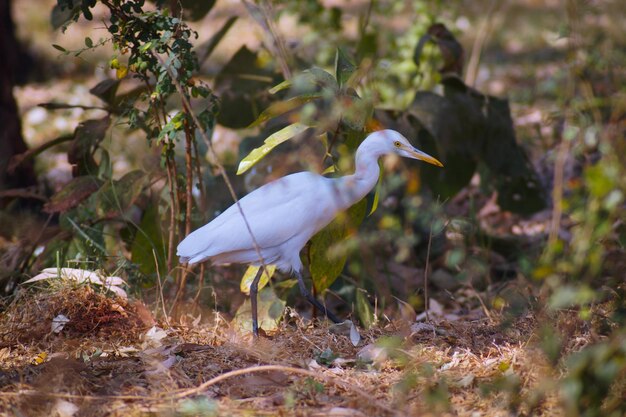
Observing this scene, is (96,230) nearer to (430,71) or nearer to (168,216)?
(168,216)

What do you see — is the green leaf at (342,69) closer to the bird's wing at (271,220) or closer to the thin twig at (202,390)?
the bird's wing at (271,220)

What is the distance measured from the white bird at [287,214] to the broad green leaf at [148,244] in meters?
0.64

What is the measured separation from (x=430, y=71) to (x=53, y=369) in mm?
3422

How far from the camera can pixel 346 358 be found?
10.1 ft

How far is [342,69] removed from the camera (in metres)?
3.46

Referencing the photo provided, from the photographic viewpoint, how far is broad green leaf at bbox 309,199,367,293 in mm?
3682

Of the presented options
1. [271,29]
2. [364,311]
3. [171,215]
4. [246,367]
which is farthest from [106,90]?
[246,367]

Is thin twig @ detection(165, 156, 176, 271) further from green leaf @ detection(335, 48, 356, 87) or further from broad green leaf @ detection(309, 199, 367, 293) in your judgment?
green leaf @ detection(335, 48, 356, 87)

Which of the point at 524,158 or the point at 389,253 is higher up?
the point at 524,158

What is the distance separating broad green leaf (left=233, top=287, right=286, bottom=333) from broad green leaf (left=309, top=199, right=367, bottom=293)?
20 cm

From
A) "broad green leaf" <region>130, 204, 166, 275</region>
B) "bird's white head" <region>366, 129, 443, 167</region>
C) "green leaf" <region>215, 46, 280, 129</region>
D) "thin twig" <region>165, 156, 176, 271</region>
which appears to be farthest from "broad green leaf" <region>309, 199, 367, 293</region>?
"green leaf" <region>215, 46, 280, 129</region>

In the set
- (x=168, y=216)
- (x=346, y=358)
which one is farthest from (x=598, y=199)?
(x=168, y=216)

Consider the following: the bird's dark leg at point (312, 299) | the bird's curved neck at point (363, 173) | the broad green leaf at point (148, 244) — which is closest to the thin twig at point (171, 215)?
the broad green leaf at point (148, 244)

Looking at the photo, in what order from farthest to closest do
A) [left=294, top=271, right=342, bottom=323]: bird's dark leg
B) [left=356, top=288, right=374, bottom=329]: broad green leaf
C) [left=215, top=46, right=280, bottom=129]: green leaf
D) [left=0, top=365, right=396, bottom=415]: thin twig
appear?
[left=215, top=46, right=280, bottom=129]: green leaf → [left=356, top=288, right=374, bottom=329]: broad green leaf → [left=294, top=271, right=342, bottom=323]: bird's dark leg → [left=0, top=365, right=396, bottom=415]: thin twig
